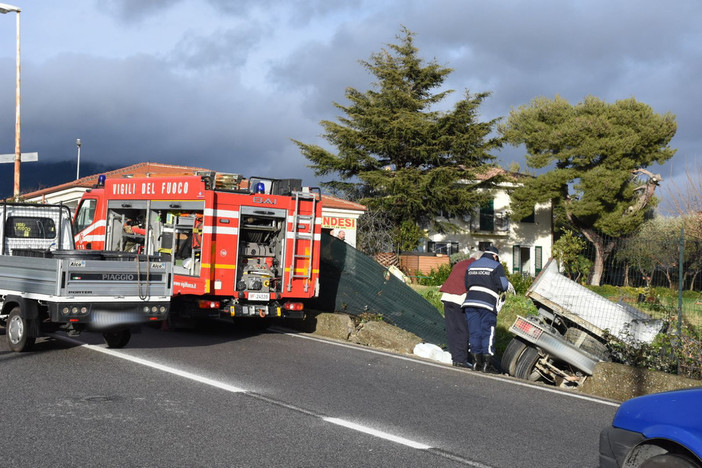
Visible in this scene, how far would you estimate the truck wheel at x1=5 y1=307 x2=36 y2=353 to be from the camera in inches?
376

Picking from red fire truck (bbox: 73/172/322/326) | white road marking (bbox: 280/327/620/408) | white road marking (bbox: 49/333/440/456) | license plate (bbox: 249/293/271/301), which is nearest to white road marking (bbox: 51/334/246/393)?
white road marking (bbox: 49/333/440/456)

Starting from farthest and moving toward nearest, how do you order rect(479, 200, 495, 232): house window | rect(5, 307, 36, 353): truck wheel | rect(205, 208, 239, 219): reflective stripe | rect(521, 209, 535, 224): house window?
rect(521, 209, 535, 224): house window → rect(479, 200, 495, 232): house window → rect(205, 208, 239, 219): reflective stripe → rect(5, 307, 36, 353): truck wheel

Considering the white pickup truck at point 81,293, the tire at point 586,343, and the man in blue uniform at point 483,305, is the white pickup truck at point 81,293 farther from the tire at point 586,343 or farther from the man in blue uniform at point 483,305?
the tire at point 586,343

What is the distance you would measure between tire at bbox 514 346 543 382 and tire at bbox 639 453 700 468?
629cm

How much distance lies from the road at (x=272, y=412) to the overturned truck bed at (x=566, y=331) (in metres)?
0.99

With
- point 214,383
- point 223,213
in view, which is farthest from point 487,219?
point 214,383

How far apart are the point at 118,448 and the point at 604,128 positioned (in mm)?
41701

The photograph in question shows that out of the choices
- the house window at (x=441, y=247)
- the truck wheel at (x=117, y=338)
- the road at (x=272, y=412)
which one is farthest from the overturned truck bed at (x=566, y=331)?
the house window at (x=441, y=247)

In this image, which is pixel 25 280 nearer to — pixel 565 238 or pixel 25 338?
pixel 25 338

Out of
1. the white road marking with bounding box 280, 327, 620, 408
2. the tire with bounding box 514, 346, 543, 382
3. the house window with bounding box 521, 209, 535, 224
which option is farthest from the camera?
the house window with bounding box 521, 209, 535, 224

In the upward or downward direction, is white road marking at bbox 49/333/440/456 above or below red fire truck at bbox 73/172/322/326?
below

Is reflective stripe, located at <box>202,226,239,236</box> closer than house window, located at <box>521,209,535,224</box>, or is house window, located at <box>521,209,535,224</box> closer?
reflective stripe, located at <box>202,226,239,236</box>

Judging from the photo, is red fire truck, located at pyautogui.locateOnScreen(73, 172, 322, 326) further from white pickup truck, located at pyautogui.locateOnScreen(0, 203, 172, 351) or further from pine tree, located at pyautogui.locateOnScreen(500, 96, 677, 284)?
pine tree, located at pyautogui.locateOnScreen(500, 96, 677, 284)

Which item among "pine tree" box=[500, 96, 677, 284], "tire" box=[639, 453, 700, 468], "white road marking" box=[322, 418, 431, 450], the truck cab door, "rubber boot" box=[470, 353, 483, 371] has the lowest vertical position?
"white road marking" box=[322, 418, 431, 450]
